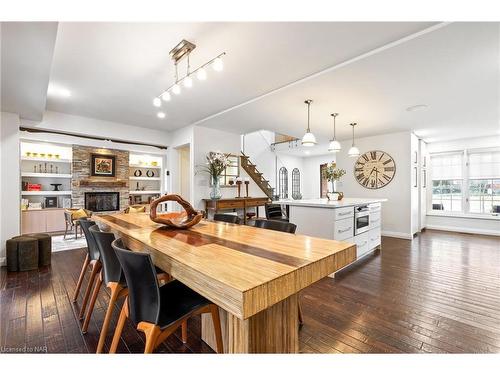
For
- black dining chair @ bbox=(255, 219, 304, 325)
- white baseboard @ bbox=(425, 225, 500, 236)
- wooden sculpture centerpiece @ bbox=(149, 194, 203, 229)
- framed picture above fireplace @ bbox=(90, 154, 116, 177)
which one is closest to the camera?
wooden sculpture centerpiece @ bbox=(149, 194, 203, 229)

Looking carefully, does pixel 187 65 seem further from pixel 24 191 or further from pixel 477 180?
pixel 477 180

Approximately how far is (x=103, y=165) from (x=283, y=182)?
21.6ft

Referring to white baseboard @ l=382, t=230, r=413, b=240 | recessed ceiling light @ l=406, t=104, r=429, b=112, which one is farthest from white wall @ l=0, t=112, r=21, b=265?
white baseboard @ l=382, t=230, r=413, b=240

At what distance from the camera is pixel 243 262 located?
1.05 meters

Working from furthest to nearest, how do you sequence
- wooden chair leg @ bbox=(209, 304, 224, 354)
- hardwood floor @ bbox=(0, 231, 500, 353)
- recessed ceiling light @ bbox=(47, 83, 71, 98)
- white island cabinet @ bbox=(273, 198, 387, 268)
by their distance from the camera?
recessed ceiling light @ bbox=(47, 83, 71, 98) → white island cabinet @ bbox=(273, 198, 387, 268) → hardwood floor @ bbox=(0, 231, 500, 353) → wooden chair leg @ bbox=(209, 304, 224, 354)

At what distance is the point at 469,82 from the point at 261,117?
3096mm

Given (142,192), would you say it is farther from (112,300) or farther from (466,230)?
(466,230)

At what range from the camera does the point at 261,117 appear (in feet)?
15.3

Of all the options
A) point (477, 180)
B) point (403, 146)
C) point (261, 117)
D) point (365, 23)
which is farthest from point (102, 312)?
point (477, 180)

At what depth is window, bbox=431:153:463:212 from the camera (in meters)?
6.45

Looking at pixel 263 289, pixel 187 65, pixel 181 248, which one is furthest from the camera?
pixel 187 65

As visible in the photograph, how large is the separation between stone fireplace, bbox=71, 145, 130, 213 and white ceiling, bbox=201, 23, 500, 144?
2.99 m

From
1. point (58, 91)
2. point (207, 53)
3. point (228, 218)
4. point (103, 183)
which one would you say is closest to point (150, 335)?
point (228, 218)

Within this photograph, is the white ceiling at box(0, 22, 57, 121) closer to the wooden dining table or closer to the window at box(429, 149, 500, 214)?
the wooden dining table
